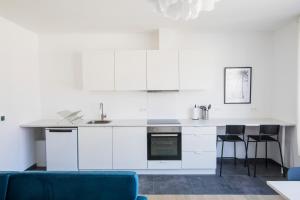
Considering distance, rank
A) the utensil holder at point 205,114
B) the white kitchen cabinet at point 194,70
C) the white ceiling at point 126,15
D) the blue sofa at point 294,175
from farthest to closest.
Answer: the utensil holder at point 205,114 < the white kitchen cabinet at point 194,70 < the white ceiling at point 126,15 < the blue sofa at point 294,175

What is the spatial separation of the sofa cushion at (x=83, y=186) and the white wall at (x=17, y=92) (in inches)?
89.7

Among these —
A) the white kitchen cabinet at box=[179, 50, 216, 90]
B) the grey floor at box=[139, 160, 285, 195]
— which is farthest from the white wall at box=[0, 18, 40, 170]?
the white kitchen cabinet at box=[179, 50, 216, 90]

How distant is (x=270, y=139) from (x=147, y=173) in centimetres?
225

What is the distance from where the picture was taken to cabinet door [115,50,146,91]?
4.30m

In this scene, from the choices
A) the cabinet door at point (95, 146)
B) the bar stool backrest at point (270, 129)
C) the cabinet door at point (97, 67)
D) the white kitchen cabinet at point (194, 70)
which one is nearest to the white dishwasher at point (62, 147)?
the cabinet door at point (95, 146)

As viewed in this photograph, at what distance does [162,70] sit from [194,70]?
0.59 meters

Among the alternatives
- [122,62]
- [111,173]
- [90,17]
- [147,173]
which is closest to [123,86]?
[122,62]

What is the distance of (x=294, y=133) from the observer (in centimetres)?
395

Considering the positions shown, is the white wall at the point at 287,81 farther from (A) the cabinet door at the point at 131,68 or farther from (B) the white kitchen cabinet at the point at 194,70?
(A) the cabinet door at the point at 131,68

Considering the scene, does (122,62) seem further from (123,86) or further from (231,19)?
(231,19)

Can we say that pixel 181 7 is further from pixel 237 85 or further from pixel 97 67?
pixel 237 85

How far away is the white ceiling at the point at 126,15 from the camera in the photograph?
3.11m

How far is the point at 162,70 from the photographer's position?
14.1 feet

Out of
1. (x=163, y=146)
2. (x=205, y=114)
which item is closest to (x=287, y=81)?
(x=205, y=114)
